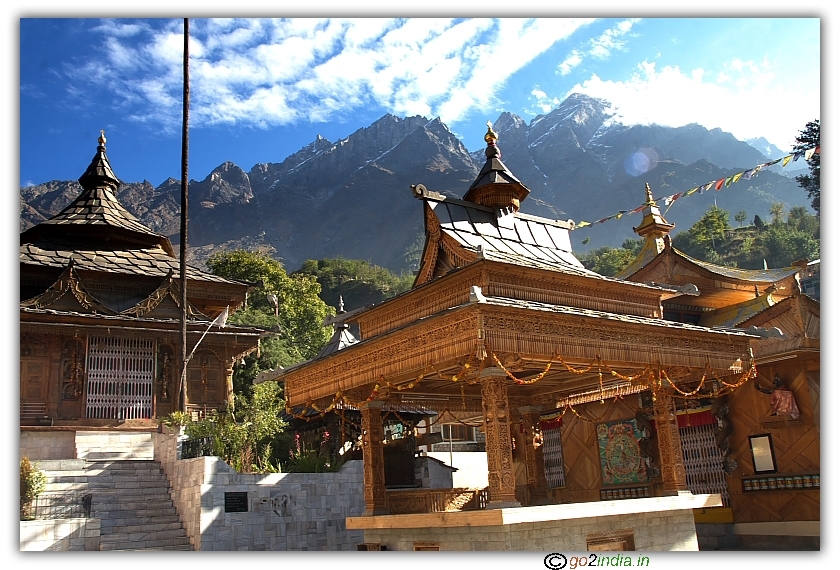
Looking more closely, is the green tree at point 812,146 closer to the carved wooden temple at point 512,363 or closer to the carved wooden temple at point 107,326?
the carved wooden temple at point 512,363

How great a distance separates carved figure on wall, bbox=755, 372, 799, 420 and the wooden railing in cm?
443

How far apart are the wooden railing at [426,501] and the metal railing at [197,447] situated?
9.41 ft

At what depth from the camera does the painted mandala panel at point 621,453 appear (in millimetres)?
11562

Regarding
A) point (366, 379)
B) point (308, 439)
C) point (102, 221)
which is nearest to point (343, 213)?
point (102, 221)

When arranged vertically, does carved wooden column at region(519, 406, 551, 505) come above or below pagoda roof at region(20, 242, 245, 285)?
below

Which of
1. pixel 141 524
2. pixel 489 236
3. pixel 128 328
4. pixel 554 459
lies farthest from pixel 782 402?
pixel 128 328

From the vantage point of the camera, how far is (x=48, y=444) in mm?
12969

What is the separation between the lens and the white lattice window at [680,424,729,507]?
1099cm

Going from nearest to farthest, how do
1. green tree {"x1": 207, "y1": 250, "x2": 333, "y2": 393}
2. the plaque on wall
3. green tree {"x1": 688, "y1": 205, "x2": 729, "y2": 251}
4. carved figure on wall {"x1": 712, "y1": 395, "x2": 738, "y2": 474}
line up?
the plaque on wall
carved figure on wall {"x1": 712, "y1": 395, "x2": 738, "y2": 474}
green tree {"x1": 207, "y1": 250, "x2": 333, "y2": 393}
green tree {"x1": 688, "y1": 205, "x2": 729, "y2": 251}

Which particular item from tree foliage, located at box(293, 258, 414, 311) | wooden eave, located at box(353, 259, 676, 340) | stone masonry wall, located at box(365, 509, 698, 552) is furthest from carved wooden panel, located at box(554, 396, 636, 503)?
tree foliage, located at box(293, 258, 414, 311)

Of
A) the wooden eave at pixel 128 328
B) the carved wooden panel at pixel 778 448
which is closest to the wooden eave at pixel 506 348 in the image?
the carved wooden panel at pixel 778 448

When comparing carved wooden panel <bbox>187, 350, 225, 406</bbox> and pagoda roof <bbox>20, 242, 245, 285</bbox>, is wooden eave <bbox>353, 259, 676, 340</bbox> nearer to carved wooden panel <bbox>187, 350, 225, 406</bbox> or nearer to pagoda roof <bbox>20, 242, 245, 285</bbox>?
carved wooden panel <bbox>187, 350, 225, 406</bbox>

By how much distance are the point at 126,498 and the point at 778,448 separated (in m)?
9.17

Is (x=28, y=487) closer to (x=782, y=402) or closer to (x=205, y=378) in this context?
(x=205, y=378)
